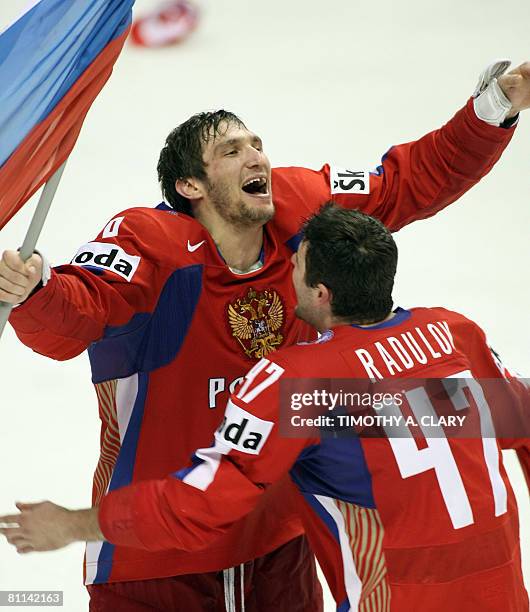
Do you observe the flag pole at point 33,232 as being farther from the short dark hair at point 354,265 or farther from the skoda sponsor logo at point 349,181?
the skoda sponsor logo at point 349,181

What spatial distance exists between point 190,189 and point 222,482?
3.48ft

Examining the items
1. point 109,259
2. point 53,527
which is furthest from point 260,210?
point 53,527

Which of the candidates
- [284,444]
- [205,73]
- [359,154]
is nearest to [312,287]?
[284,444]

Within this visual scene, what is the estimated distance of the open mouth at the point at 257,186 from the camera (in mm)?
3263

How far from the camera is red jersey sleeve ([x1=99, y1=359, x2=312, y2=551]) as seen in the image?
2527mm

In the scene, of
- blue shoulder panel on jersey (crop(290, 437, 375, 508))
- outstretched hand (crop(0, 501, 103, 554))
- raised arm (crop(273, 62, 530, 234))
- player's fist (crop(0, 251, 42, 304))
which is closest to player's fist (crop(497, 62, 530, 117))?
raised arm (crop(273, 62, 530, 234))

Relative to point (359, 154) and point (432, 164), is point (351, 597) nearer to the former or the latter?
point (432, 164)

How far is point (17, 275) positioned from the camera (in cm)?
257

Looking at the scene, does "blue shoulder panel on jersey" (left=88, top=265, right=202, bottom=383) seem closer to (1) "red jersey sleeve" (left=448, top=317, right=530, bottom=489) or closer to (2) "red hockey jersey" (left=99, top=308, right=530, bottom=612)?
(2) "red hockey jersey" (left=99, top=308, right=530, bottom=612)

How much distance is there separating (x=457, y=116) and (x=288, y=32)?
4.97 metres

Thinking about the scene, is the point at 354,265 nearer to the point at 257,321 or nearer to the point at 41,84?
the point at 257,321

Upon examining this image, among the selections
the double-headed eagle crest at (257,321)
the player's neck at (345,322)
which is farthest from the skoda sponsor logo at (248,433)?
the double-headed eagle crest at (257,321)

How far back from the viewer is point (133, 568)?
10.2 feet

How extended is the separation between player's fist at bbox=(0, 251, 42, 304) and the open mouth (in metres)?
0.82
